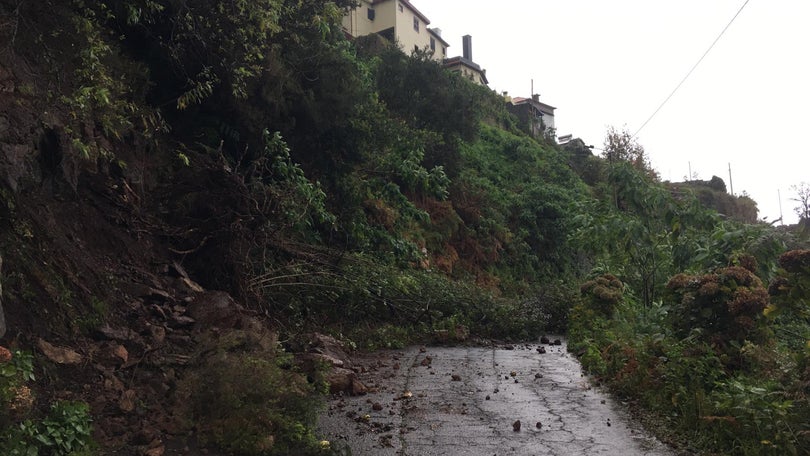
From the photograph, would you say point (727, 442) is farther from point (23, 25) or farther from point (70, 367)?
point (23, 25)

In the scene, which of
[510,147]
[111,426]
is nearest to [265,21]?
[111,426]

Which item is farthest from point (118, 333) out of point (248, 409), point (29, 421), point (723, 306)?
point (723, 306)

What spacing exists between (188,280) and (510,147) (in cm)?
3004

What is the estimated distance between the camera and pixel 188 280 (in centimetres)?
782

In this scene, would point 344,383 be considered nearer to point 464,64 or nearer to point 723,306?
point 723,306

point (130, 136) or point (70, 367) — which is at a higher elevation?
point (130, 136)

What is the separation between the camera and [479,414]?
21.0ft

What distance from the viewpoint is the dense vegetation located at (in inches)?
197

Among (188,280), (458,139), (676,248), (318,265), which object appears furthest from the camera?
(458,139)

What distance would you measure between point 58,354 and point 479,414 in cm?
394

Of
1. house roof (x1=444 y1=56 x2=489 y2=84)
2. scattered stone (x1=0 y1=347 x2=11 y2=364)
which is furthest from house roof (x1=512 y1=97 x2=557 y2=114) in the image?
scattered stone (x1=0 y1=347 x2=11 y2=364)

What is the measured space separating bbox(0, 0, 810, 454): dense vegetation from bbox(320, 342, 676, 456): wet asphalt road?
0.44 metres

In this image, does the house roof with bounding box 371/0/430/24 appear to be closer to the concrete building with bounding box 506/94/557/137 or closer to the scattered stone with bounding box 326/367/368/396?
the concrete building with bounding box 506/94/557/137

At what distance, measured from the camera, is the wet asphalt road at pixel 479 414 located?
5.26 metres
